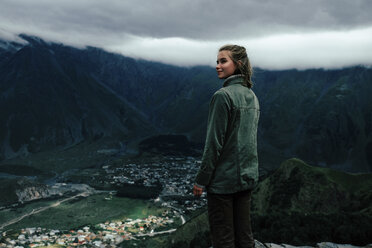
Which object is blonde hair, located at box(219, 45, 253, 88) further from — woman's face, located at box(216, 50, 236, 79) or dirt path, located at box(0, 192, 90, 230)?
dirt path, located at box(0, 192, 90, 230)

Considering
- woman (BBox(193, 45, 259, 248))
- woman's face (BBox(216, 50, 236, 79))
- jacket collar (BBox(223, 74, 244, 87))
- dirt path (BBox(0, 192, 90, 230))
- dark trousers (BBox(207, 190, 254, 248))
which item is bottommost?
Answer: dirt path (BBox(0, 192, 90, 230))

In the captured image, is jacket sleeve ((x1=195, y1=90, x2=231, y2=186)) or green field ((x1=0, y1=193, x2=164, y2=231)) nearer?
jacket sleeve ((x1=195, y1=90, x2=231, y2=186))

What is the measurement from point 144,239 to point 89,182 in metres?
106

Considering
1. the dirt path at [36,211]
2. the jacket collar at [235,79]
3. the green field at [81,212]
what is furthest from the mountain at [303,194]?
the dirt path at [36,211]

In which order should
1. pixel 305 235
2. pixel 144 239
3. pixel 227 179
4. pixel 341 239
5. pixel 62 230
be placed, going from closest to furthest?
1. pixel 227 179
2. pixel 341 239
3. pixel 305 235
4. pixel 144 239
5. pixel 62 230

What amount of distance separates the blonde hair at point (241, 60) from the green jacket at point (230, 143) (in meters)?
0.20

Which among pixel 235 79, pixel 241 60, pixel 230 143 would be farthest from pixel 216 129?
pixel 241 60

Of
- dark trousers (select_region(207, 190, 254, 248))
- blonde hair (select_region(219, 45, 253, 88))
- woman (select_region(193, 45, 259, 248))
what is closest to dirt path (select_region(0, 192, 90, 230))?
dark trousers (select_region(207, 190, 254, 248))

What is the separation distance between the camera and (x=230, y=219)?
23.7ft

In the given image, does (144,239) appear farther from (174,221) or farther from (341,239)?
(341,239)

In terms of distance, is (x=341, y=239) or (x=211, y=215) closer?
(x=211, y=215)

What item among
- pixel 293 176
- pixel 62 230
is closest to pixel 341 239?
pixel 293 176

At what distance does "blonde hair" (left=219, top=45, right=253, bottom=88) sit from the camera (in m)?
7.29

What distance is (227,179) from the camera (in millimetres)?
6824
